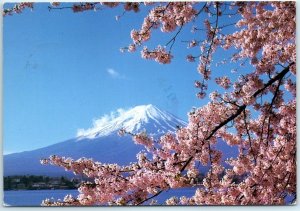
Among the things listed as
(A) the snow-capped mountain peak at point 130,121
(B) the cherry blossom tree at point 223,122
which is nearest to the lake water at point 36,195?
(B) the cherry blossom tree at point 223,122

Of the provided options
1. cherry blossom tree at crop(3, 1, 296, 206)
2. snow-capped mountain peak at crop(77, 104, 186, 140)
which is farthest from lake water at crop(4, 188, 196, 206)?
snow-capped mountain peak at crop(77, 104, 186, 140)

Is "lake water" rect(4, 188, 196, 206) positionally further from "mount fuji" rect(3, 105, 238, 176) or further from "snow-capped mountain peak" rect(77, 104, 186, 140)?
"snow-capped mountain peak" rect(77, 104, 186, 140)

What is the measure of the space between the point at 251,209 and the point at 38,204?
3.40 feet

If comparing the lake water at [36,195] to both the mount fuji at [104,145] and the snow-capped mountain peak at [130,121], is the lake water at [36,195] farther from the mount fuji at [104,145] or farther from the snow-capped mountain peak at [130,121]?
the snow-capped mountain peak at [130,121]

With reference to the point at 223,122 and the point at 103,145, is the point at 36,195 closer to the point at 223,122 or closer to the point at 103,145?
the point at 103,145

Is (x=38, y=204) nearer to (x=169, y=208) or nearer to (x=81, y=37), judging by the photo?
(x=169, y=208)

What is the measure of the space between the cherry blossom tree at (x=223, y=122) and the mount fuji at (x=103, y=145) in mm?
36

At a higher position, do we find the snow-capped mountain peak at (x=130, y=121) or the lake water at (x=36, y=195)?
the snow-capped mountain peak at (x=130, y=121)

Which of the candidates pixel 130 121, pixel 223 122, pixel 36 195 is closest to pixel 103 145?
pixel 130 121

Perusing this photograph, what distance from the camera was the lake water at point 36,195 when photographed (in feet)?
11.0

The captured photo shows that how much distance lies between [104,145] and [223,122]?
597 mm

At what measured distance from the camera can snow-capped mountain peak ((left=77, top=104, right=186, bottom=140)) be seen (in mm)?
3355

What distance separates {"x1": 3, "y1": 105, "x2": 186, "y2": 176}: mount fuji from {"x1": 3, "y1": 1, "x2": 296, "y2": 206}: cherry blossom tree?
0.04 m

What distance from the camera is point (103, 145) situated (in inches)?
132
